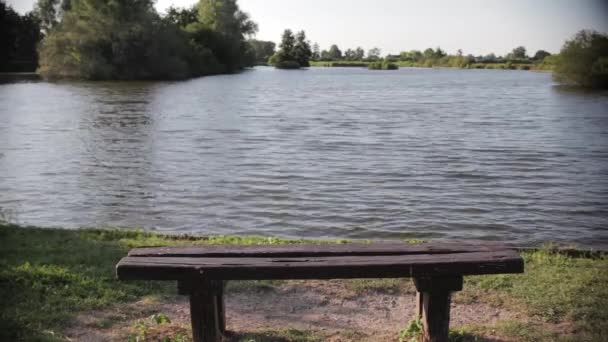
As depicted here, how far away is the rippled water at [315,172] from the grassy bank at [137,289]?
296cm

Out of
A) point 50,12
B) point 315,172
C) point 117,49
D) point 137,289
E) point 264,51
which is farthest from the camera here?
point 264,51

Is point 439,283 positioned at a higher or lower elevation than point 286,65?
lower

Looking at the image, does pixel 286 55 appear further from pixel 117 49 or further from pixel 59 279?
pixel 59 279

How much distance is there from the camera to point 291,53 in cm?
14712

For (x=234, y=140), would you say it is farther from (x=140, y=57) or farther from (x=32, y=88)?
(x=140, y=57)

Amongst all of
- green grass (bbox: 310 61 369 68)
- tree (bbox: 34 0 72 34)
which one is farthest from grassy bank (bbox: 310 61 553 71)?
tree (bbox: 34 0 72 34)

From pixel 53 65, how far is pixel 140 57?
8.76m

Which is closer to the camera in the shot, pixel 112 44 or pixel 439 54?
pixel 112 44

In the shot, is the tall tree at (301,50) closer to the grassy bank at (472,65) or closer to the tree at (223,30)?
the grassy bank at (472,65)

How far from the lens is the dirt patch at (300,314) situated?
535cm

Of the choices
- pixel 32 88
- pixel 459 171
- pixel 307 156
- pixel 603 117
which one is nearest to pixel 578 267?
pixel 459 171

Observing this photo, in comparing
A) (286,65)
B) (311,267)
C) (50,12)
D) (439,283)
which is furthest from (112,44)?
(286,65)

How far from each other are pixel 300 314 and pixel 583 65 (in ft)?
163

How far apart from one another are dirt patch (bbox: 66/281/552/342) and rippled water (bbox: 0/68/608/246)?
3.90 meters
